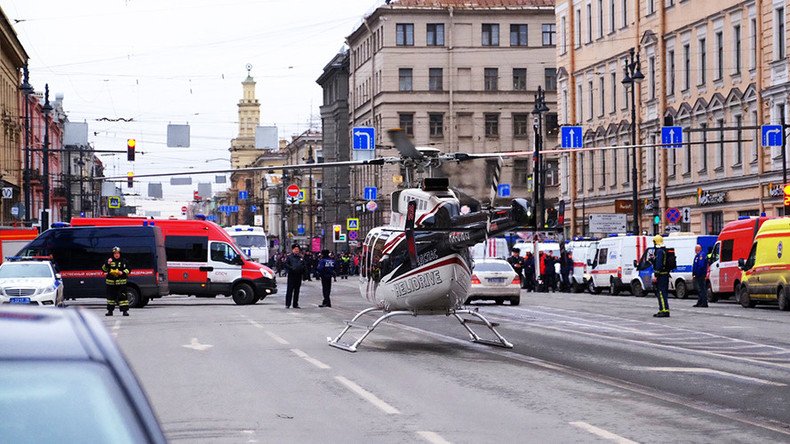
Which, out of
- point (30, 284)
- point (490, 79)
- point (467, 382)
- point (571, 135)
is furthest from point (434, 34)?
point (467, 382)

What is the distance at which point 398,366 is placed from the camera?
18266mm

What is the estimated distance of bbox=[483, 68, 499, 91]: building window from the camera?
106m

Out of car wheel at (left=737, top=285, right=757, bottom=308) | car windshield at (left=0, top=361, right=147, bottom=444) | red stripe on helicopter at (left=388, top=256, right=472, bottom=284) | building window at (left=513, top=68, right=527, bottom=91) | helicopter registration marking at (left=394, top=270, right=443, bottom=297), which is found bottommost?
car wheel at (left=737, top=285, right=757, bottom=308)

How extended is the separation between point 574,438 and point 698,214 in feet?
168

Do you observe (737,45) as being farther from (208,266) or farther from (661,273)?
(661,273)

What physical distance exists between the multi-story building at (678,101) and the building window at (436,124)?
78.1 feet

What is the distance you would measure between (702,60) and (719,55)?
2171mm

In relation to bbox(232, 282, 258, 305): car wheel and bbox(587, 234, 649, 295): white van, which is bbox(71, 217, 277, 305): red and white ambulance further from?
bbox(587, 234, 649, 295): white van

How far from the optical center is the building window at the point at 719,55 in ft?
194

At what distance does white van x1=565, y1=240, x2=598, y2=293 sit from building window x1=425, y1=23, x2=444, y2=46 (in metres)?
45.8

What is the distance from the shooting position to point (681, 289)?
1877 inches

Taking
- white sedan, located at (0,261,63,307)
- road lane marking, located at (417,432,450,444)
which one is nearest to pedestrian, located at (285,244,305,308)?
white sedan, located at (0,261,63,307)

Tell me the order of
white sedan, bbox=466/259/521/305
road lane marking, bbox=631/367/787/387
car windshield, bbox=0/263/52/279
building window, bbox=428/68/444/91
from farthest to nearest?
building window, bbox=428/68/444/91 < white sedan, bbox=466/259/521/305 < car windshield, bbox=0/263/52/279 < road lane marking, bbox=631/367/787/387

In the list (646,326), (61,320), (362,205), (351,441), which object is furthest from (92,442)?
(362,205)
